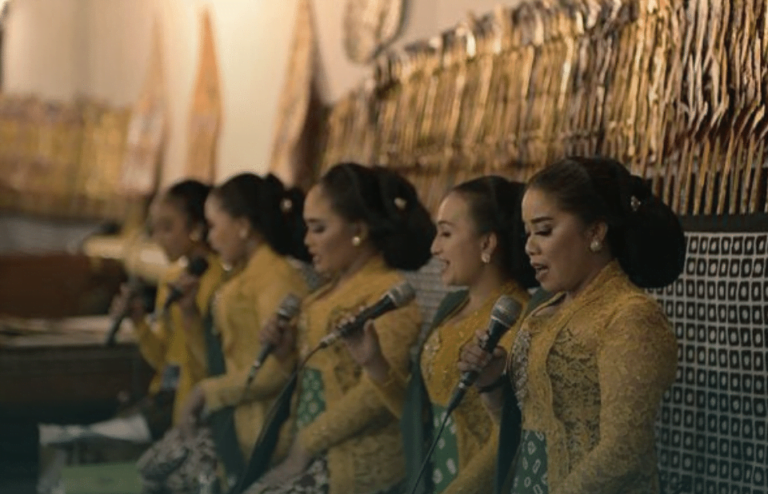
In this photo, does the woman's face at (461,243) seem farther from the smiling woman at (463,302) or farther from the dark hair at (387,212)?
the dark hair at (387,212)

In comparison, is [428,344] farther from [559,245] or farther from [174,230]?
[174,230]

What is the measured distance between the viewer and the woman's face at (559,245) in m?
3.05

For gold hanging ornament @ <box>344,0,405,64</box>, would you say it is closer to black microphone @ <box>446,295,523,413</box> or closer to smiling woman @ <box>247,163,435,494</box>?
smiling woman @ <box>247,163,435,494</box>

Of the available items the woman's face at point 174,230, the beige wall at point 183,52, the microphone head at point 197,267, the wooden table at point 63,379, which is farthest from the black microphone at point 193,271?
the wooden table at point 63,379

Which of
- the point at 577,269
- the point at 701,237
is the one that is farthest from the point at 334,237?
the point at 577,269

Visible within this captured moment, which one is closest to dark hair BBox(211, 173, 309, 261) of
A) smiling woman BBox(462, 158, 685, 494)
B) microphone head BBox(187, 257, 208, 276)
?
microphone head BBox(187, 257, 208, 276)

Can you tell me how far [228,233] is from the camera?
16.0 ft

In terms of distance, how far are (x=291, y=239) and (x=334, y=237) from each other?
724mm

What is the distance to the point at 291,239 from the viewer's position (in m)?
4.88

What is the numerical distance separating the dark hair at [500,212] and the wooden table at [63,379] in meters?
3.17

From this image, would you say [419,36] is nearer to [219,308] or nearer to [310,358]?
[219,308]

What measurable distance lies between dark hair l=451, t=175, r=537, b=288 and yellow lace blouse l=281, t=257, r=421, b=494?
1.57ft

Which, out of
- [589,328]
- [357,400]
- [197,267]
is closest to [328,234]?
[357,400]

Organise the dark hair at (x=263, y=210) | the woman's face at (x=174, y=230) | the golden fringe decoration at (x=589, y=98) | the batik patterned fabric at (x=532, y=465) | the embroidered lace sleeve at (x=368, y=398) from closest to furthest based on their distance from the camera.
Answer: the batik patterned fabric at (x=532, y=465)
the golden fringe decoration at (x=589, y=98)
the embroidered lace sleeve at (x=368, y=398)
the dark hair at (x=263, y=210)
the woman's face at (x=174, y=230)
